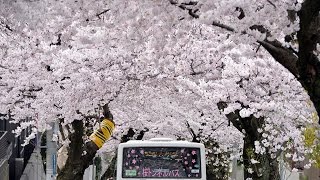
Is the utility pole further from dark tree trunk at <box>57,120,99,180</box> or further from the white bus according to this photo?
dark tree trunk at <box>57,120,99,180</box>

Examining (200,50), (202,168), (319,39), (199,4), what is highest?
(200,50)

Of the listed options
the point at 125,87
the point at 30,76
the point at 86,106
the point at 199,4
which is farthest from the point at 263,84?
the point at 199,4

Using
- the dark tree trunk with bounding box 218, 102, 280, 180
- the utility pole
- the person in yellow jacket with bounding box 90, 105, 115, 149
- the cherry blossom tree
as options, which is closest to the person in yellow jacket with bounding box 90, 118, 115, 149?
the person in yellow jacket with bounding box 90, 105, 115, 149

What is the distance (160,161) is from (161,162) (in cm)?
4

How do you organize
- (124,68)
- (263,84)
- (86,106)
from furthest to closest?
(86,106), (263,84), (124,68)

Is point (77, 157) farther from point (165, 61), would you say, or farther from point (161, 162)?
point (165, 61)

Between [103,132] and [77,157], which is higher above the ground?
[103,132]

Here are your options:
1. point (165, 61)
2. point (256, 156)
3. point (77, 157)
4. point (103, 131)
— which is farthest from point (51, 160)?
point (256, 156)

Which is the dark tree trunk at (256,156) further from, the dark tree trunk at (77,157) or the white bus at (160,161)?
the dark tree trunk at (77,157)

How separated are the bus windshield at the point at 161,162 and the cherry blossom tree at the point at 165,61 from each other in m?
1.52

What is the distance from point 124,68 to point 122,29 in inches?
107

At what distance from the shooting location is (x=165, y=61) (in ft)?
45.2

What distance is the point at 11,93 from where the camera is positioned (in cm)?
1656

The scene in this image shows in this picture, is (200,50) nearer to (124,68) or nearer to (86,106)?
(124,68)
